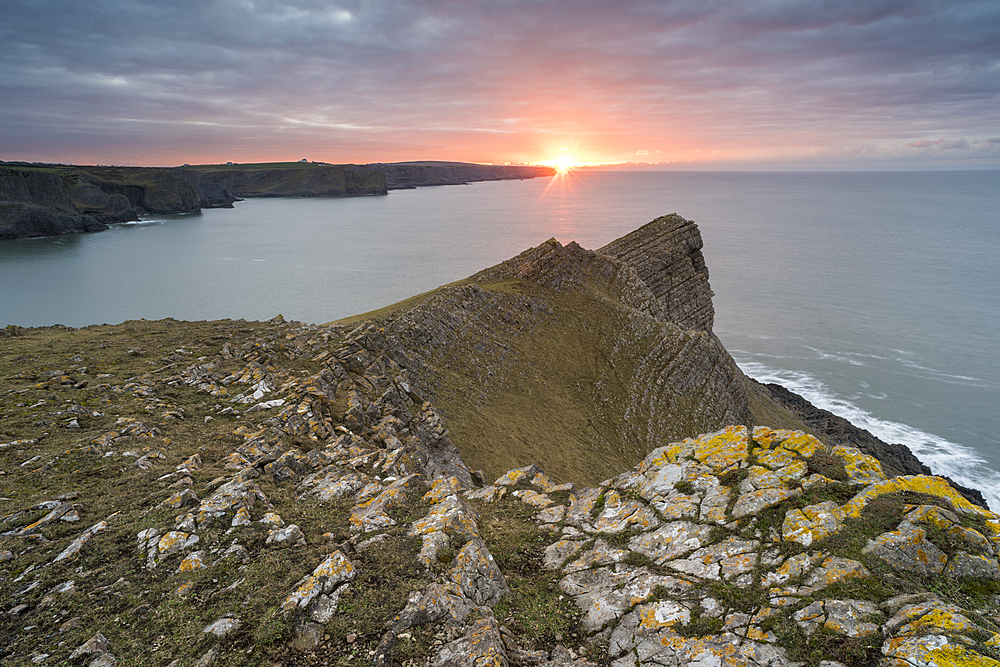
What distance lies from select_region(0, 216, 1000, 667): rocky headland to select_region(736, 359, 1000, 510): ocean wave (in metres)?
58.3

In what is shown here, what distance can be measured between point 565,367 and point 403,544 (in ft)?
124

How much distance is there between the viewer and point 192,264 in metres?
128

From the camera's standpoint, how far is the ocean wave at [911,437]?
52312 millimetres

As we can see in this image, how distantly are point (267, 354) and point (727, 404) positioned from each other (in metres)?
44.4

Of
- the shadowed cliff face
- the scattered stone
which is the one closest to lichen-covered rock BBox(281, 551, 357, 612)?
the scattered stone

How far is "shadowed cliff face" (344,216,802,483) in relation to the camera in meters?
37.3

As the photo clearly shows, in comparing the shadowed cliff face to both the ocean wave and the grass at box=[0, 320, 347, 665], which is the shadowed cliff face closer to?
the ocean wave

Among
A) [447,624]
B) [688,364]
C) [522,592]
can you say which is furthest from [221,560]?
[688,364]

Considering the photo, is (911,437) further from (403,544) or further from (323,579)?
(323,579)

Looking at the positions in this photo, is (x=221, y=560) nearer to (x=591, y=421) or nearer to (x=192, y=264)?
(x=591, y=421)

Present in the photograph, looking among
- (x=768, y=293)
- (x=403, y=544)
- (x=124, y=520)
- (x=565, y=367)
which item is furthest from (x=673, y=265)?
Answer: (x=124, y=520)

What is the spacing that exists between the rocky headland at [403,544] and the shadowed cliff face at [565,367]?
14.8 metres

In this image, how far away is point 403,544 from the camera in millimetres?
11305

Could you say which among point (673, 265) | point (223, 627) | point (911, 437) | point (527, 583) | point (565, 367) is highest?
point (673, 265)
